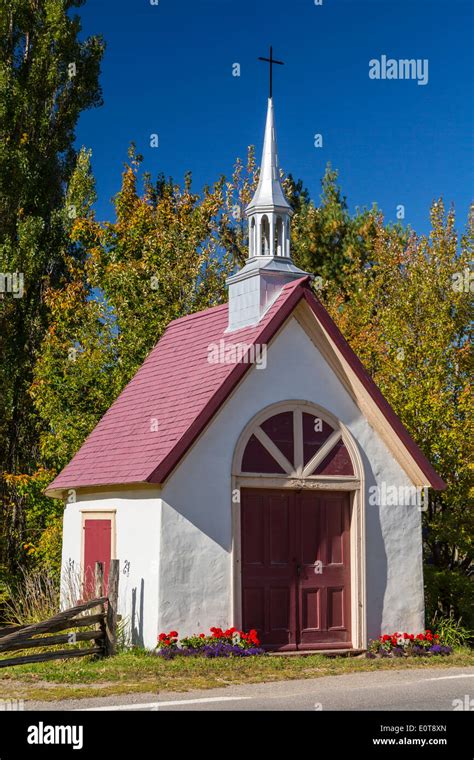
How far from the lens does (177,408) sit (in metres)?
16.2

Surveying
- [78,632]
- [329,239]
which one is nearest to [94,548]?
[78,632]

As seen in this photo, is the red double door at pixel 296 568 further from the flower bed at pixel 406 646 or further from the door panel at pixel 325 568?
the flower bed at pixel 406 646

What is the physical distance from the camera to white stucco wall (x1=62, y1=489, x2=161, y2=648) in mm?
15125

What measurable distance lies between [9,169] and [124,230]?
3659 millimetres

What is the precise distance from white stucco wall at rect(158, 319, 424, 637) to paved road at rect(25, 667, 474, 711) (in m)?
2.79

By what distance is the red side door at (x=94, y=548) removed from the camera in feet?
54.8

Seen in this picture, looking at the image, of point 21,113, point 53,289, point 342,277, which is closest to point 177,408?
point 53,289

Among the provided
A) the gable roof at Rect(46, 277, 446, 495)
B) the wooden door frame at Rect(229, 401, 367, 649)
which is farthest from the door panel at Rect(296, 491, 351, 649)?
the gable roof at Rect(46, 277, 446, 495)

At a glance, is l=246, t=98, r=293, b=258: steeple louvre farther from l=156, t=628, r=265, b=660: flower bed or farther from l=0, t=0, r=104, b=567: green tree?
l=0, t=0, r=104, b=567: green tree

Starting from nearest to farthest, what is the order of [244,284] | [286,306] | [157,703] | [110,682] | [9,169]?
[157,703]
[110,682]
[286,306]
[244,284]
[9,169]

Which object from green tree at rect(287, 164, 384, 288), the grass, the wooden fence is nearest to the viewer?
the grass

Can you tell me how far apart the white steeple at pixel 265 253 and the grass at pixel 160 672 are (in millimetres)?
5609
